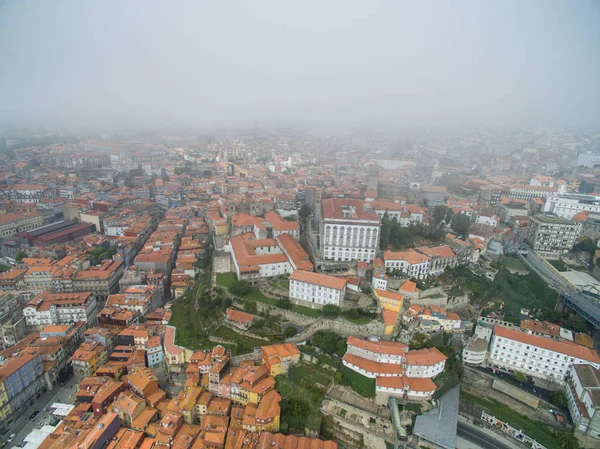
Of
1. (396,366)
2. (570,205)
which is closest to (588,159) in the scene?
(570,205)

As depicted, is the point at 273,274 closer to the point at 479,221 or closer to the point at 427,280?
the point at 427,280

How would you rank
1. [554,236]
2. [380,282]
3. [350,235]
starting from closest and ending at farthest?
[380,282] → [350,235] → [554,236]

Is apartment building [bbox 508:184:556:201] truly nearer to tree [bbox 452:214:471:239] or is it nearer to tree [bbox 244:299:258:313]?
tree [bbox 452:214:471:239]

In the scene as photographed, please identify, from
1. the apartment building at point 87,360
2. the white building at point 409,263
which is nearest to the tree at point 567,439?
the white building at point 409,263

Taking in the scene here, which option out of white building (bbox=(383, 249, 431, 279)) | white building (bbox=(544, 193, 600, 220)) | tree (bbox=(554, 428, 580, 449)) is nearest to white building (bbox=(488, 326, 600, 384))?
tree (bbox=(554, 428, 580, 449))

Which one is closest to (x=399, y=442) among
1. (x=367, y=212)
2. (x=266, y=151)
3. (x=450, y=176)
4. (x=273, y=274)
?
(x=273, y=274)

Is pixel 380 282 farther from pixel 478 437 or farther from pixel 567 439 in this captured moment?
pixel 567 439
